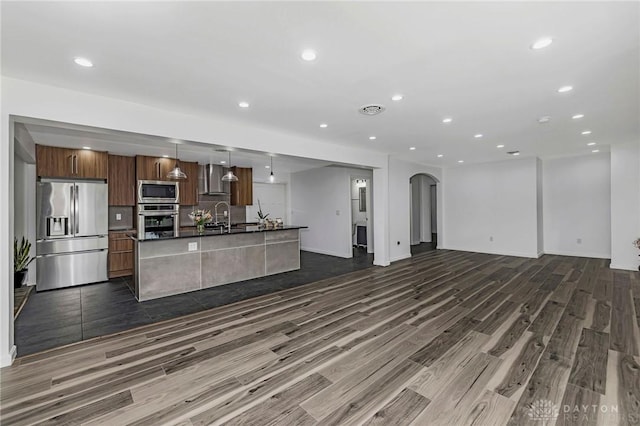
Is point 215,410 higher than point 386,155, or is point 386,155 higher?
point 386,155

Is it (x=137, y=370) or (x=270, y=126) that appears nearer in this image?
(x=137, y=370)

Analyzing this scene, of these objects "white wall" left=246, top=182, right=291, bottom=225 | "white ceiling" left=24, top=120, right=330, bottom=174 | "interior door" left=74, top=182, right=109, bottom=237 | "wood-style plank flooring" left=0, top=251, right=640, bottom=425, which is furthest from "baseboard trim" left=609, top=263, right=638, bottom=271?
"interior door" left=74, top=182, right=109, bottom=237

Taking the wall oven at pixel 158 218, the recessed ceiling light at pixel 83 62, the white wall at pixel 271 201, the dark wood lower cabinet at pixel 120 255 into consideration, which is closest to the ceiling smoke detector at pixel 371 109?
the recessed ceiling light at pixel 83 62

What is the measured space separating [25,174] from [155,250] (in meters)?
3.10

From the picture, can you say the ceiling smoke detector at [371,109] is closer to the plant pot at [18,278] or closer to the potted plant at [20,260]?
the potted plant at [20,260]

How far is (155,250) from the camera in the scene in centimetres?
431

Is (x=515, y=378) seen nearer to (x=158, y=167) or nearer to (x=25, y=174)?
(x=158, y=167)

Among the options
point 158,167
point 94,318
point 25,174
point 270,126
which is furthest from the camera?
point 158,167

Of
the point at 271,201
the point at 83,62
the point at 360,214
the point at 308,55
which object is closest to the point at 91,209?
the point at 83,62

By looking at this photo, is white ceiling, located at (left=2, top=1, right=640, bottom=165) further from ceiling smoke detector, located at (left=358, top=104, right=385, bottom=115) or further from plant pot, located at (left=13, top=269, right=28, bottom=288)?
plant pot, located at (left=13, top=269, right=28, bottom=288)

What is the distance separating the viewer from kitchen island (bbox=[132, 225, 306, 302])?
14.0 feet

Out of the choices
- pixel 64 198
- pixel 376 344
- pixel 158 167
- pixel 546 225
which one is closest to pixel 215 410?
pixel 376 344

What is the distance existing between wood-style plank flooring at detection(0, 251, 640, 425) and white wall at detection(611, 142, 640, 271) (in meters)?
2.39

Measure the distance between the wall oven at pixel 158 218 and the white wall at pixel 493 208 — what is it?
25.2 ft
